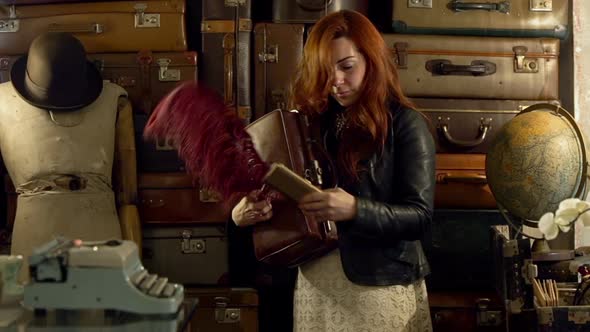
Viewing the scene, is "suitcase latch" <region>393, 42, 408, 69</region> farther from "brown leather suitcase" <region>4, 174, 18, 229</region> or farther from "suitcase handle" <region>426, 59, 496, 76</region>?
"brown leather suitcase" <region>4, 174, 18, 229</region>

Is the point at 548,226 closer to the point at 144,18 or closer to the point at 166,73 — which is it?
the point at 166,73

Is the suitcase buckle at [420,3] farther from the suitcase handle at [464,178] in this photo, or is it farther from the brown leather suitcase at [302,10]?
the suitcase handle at [464,178]

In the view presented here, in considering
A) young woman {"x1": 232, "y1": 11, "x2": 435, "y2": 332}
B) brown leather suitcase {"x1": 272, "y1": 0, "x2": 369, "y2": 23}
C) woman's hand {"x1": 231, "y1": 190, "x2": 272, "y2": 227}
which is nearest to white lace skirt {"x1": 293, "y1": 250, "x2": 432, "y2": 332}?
young woman {"x1": 232, "y1": 11, "x2": 435, "y2": 332}

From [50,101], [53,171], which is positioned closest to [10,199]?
[53,171]

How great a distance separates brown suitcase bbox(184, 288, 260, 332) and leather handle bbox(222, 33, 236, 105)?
960 millimetres

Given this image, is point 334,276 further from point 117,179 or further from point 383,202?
point 117,179

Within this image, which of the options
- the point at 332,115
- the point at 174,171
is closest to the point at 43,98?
the point at 174,171

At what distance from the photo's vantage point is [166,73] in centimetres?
356

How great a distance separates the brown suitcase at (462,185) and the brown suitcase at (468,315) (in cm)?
49

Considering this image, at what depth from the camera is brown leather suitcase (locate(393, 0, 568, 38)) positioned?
11.8 ft

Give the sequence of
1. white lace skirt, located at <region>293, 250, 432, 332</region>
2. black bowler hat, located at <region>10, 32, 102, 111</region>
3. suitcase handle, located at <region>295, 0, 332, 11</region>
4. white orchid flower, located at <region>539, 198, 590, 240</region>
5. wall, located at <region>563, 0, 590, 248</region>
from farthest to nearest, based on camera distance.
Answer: wall, located at <region>563, 0, 590, 248</region>
suitcase handle, located at <region>295, 0, 332, 11</region>
black bowler hat, located at <region>10, 32, 102, 111</region>
white lace skirt, located at <region>293, 250, 432, 332</region>
white orchid flower, located at <region>539, 198, 590, 240</region>

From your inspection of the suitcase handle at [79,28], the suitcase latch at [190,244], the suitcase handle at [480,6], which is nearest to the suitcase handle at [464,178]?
the suitcase handle at [480,6]

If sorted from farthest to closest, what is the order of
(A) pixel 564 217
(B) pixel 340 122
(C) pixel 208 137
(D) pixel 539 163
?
(D) pixel 539 163
(B) pixel 340 122
(C) pixel 208 137
(A) pixel 564 217

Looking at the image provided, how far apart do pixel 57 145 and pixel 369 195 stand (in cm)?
161
